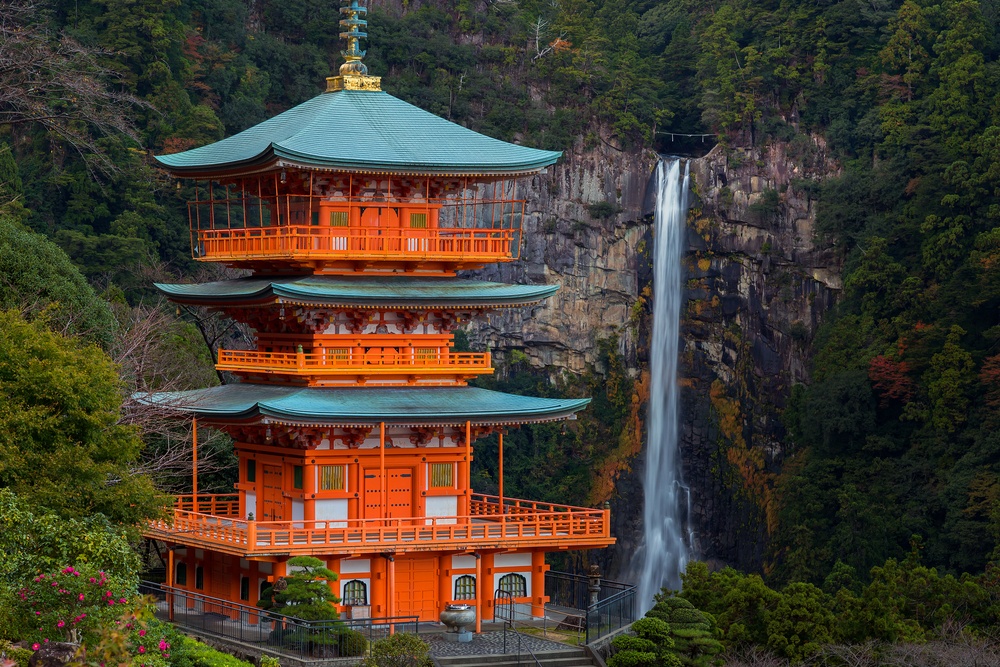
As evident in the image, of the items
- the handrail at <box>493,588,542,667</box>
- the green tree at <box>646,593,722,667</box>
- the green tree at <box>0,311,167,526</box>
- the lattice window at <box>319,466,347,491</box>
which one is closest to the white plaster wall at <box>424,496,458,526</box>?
the handrail at <box>493,588,542,667</box>

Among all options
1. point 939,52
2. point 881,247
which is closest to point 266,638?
point 881,247

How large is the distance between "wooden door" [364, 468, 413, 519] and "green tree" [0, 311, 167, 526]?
791 cm

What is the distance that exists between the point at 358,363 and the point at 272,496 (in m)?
3.34

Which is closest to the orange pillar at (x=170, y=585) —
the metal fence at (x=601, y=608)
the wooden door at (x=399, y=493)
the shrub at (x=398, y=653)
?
the wooden door at (x=399, y=493)

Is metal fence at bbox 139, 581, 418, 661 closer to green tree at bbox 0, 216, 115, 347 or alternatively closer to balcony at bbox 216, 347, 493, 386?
balcony at bbox 216, 347, 493, 386

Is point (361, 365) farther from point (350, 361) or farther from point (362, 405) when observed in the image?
point (362, 405)

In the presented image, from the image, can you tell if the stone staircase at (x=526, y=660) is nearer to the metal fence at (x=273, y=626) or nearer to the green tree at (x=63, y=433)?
the metal fence at (x=273, y=626)

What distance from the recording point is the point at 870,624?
1249 inches

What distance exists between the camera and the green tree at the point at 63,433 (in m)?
25.5

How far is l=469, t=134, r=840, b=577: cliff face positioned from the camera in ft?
233

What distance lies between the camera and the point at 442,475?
116 feet

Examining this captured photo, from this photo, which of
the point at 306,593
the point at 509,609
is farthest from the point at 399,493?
the point at 306,593

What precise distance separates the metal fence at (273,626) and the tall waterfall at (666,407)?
Result: 3709 centimetres

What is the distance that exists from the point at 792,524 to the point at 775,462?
11.9 m
